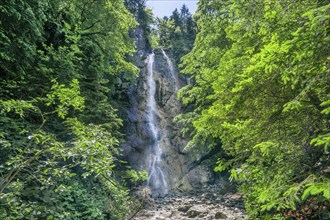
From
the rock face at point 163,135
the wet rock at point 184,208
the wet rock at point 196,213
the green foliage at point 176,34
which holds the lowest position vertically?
the wet rock at point 196,213

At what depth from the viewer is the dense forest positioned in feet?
10.4

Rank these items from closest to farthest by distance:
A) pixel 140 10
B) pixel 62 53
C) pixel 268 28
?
pixel 268 28
pixel 62 53
pixel 140 10

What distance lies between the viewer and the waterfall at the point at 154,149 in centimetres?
1762

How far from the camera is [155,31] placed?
33.4 m

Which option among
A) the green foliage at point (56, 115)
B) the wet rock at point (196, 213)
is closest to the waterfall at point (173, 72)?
the green foliage at point (56, 115)

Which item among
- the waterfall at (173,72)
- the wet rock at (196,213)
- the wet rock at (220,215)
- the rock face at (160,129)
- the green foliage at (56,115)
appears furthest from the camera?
the waterfall at (173,72)

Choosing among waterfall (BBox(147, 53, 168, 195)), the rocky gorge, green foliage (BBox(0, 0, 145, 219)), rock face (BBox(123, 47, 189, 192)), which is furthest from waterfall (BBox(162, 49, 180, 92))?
green foliage (BBox(0, 0, 145, 219))

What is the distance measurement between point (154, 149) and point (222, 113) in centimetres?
1488

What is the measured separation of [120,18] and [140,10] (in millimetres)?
20755

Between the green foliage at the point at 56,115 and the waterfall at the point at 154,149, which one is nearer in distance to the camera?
the green foliage at the point at 56,115

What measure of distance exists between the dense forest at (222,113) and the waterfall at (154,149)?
897cm

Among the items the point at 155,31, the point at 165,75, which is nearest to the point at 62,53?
the point at 165,75

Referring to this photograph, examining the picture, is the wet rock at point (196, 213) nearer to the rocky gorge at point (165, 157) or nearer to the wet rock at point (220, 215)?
the rocky gorge at point (165, 157)

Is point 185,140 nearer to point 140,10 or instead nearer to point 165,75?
point 165,75
